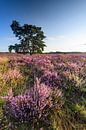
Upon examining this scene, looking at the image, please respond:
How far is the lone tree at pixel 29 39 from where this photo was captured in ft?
163

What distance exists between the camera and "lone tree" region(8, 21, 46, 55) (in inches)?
1950

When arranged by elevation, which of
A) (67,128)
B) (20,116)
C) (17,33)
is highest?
(17,33)

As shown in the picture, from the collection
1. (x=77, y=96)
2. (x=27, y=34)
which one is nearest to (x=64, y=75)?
(x=77, y=96)

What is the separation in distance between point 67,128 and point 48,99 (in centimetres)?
69

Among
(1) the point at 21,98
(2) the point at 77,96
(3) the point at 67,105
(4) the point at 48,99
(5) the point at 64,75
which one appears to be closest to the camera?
(1) the point at 21,98

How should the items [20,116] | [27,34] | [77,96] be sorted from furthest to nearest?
[27,34] < [77,96] < [20,116]

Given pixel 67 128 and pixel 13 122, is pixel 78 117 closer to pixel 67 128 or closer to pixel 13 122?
pixel 67 128

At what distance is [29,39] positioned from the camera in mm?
49781

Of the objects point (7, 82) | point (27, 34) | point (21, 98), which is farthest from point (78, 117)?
point (27, 34)

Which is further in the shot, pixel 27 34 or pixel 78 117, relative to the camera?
pixel 27 34

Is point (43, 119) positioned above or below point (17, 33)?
below

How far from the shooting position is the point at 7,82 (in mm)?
6945

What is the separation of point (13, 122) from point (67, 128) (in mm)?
1046

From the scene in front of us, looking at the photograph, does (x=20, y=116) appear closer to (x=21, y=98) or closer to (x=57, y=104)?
(x=21, y=98)
